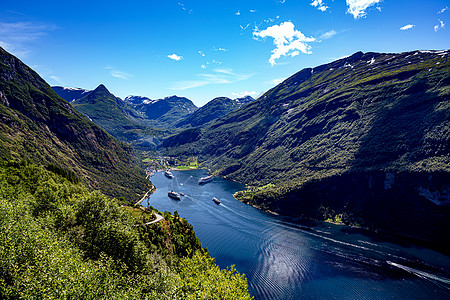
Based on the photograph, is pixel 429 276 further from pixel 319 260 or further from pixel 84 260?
pixel 84 260

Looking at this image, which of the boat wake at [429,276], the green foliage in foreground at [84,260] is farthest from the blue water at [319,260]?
the green foliage in foreground at [84,260]

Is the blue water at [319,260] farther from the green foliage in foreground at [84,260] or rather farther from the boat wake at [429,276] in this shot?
the green foliage in foreground at [84,260]

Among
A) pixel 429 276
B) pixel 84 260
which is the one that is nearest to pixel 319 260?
pixel 429 276

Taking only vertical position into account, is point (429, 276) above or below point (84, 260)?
below

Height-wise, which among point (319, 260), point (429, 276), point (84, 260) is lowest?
point (319, 260)

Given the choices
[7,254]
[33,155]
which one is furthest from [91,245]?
[33,155]

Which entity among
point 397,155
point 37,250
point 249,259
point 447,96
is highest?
point 447,96

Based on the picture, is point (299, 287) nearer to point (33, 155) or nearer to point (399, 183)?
point (399, 183)
